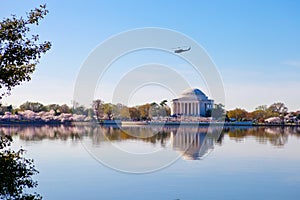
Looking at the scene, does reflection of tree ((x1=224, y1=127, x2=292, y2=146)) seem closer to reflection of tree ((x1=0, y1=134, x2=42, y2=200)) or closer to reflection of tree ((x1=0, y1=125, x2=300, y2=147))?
reflection of tree ((x1=0, y1=125, x2=300, y2=147))

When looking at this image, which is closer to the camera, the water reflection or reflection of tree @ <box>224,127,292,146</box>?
the water reflection

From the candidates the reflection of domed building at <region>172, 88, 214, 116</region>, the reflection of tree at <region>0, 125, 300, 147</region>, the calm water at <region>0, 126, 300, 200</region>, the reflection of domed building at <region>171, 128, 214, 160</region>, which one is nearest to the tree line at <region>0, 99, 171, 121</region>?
the reflection of domed building at <region>172, 88, 214, 116</region>

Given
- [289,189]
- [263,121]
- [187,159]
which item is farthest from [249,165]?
[263,121]

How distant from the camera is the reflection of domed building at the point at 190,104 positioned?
7475 centimetres

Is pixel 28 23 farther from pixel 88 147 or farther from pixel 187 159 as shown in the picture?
pixel 88 147

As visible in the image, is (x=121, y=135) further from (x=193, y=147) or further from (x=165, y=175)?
(x=165, y=175)

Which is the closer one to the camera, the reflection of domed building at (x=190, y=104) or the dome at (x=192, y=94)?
the reflection of domed building at (x=190, y=104)

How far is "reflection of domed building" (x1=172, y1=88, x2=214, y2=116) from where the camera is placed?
7475 cm

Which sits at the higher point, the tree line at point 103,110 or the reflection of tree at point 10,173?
the tree line at point 103,110

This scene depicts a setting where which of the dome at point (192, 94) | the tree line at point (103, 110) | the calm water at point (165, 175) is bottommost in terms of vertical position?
the calm water at point (165, 175)

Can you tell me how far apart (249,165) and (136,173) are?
17.5 feet

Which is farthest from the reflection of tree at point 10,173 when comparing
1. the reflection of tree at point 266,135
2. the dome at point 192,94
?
the dome at point 192,94

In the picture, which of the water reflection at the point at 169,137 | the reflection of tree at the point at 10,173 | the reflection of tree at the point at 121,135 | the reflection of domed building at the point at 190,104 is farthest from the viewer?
the reflection of domed building at the point at 190,104

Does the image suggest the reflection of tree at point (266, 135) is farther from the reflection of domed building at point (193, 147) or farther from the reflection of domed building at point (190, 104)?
the reflection of domed building at point (190, 104)
